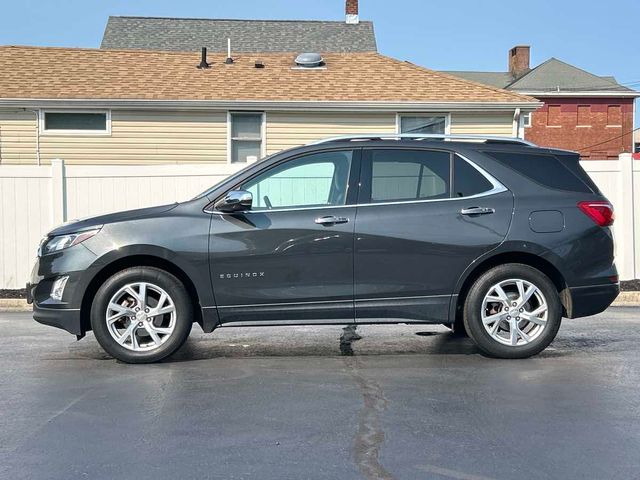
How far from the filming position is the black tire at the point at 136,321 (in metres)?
5.91

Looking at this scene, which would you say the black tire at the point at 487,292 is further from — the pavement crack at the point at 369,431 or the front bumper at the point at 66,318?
the front bumper at the point at 66,318

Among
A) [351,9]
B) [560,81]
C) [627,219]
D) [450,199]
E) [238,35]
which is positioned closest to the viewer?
[450,199]

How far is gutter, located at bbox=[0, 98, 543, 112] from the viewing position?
15.3m

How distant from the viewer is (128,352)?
5988 millimetres

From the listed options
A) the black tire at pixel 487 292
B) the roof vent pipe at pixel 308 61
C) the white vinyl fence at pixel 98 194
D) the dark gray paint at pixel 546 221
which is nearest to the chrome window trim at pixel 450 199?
the dark gray paint at pixel 546 221

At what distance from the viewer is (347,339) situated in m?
7.37

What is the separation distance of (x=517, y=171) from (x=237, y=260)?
2.45 metres

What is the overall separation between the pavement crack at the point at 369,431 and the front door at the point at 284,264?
25.7 inches

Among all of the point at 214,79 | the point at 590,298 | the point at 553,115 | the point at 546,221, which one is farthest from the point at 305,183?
the point at 553,115

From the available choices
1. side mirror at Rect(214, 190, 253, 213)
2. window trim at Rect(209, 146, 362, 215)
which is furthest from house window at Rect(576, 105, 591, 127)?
side mirror at Rect(214, 190, 253, 213)

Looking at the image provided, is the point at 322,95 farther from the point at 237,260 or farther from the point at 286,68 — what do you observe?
the point at 237,260

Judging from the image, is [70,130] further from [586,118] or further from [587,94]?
[586,118]

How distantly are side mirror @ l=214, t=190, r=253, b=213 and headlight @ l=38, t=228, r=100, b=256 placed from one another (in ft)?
3.35

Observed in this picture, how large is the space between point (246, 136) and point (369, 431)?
12230 millimetres
